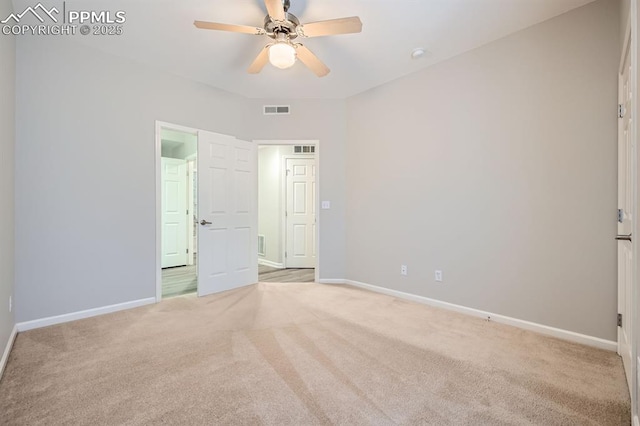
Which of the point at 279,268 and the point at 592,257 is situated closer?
the point at 592,257

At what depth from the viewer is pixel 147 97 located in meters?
3.51

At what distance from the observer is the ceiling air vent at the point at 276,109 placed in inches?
177

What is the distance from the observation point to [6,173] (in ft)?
7.68

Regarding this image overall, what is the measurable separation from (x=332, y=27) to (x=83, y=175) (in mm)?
2775

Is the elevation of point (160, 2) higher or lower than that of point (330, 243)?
higher

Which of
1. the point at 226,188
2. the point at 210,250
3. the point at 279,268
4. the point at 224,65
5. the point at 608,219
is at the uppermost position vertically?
the point at 224,65

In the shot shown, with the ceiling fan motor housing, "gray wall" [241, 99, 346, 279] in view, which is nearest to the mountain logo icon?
the ceiling fan motor housing

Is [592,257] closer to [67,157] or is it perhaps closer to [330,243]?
[330,243]

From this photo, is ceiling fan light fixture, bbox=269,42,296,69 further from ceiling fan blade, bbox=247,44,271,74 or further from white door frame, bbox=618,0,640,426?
white door frame, bbox=618,0,640,426

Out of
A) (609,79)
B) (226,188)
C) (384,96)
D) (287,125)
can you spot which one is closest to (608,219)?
(609,79)

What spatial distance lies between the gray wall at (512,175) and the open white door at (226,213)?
1852 millimetres

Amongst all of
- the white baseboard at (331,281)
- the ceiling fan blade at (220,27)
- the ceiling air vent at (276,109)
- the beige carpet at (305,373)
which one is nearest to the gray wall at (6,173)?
the beige carpet at (305,373)

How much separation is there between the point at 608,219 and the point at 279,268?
4.72m

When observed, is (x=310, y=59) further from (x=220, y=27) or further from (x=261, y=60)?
(x=220, y=27)
